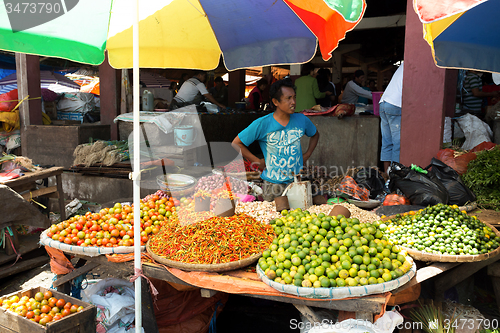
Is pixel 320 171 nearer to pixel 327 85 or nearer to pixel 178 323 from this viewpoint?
pixel 327 85

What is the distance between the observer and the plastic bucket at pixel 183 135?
588 cm

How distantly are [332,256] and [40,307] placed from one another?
2.07 meters

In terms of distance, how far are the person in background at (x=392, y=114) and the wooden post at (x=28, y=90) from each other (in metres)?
6.04

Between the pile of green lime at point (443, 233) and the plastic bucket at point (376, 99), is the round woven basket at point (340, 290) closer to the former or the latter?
the pile of green lime at point (443, 233)

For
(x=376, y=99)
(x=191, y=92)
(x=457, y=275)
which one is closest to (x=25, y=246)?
(x=191, y=92)

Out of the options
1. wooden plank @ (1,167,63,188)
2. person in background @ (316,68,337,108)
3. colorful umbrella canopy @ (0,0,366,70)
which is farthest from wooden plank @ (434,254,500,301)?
person in background @ (316,68,337,108)

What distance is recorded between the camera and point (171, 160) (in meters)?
5.89

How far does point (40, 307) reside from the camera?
266 centimetres

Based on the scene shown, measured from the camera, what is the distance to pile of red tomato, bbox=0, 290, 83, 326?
8.37 feet

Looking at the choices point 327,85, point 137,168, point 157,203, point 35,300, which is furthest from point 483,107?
point 35,300

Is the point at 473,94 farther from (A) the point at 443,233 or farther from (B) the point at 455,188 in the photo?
(A) the point at 443,233

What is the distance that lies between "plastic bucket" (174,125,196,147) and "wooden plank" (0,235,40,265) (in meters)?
2.34

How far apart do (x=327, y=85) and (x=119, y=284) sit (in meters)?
6.18

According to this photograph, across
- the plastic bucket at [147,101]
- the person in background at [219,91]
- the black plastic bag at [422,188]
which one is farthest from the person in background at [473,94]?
the person in background at [219,91]
